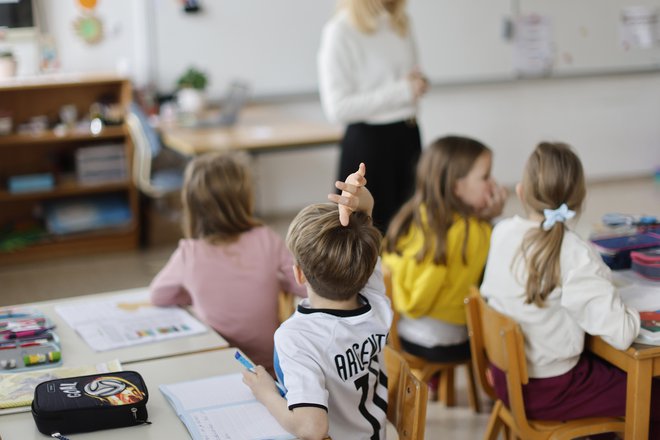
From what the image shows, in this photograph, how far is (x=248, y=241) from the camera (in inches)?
93.4

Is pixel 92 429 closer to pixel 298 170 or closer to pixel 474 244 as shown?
pixel 474 244

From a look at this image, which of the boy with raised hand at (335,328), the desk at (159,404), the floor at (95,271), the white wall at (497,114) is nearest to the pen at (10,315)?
the desk at (159,404)

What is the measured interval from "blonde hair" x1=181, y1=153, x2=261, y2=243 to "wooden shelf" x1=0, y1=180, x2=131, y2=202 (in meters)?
2.98

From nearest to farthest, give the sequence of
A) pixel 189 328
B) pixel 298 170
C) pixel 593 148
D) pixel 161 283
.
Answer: pixel 189 328 < pixel 161 283 < pixel 298 170 < pixel 593 148

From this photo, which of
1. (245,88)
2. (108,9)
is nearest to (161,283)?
(245,88)

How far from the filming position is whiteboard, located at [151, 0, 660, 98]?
559 centimetres

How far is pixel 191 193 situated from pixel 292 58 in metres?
3.62

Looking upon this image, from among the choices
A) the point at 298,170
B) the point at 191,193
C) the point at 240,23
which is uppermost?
the point at 240,23

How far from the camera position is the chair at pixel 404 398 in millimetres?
1709

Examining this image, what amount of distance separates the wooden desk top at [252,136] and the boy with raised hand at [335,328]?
8.30 feet

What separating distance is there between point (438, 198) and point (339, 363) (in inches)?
46.9

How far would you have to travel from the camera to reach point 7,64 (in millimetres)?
5062

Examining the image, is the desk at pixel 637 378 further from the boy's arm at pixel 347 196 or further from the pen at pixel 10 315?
the pen at pixel 10 315

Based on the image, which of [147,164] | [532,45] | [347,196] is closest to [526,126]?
[532,45]
